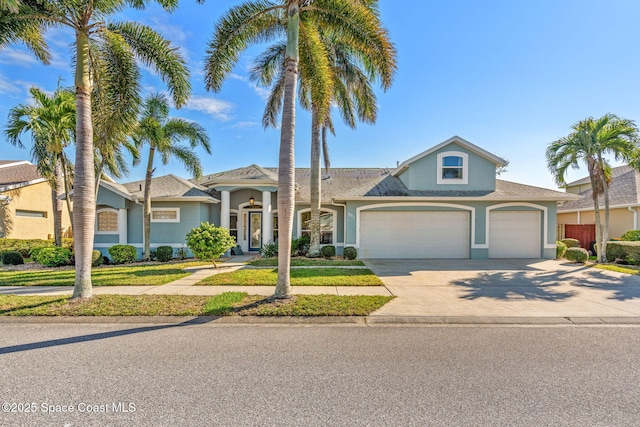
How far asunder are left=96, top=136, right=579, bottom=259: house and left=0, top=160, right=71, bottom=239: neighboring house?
651cm

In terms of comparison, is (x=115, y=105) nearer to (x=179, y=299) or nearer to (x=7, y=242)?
(x=179, y=299)

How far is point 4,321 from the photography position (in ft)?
18.2

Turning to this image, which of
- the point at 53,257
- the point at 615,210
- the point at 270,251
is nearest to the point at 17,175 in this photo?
the point at 53,257

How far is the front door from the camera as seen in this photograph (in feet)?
56.3

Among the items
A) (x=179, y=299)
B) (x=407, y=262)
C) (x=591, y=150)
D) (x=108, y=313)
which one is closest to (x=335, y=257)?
(x=407, y=262)

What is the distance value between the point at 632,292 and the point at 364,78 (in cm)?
1199

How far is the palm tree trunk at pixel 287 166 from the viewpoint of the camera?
6566 mm

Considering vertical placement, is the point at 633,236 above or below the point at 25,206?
below

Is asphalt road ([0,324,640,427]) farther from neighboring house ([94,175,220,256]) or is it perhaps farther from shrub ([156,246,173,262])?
neighboring house ([94,175,220,256])

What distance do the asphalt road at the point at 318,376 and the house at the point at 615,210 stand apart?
14962mm

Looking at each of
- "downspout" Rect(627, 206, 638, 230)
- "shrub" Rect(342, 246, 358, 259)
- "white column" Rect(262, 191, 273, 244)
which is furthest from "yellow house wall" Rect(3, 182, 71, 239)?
"downspout" Rect(627, 206, 638, 230)

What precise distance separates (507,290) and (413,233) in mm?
6585

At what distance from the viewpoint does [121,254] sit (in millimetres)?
12938

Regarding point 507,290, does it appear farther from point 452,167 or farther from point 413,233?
point 452,167
